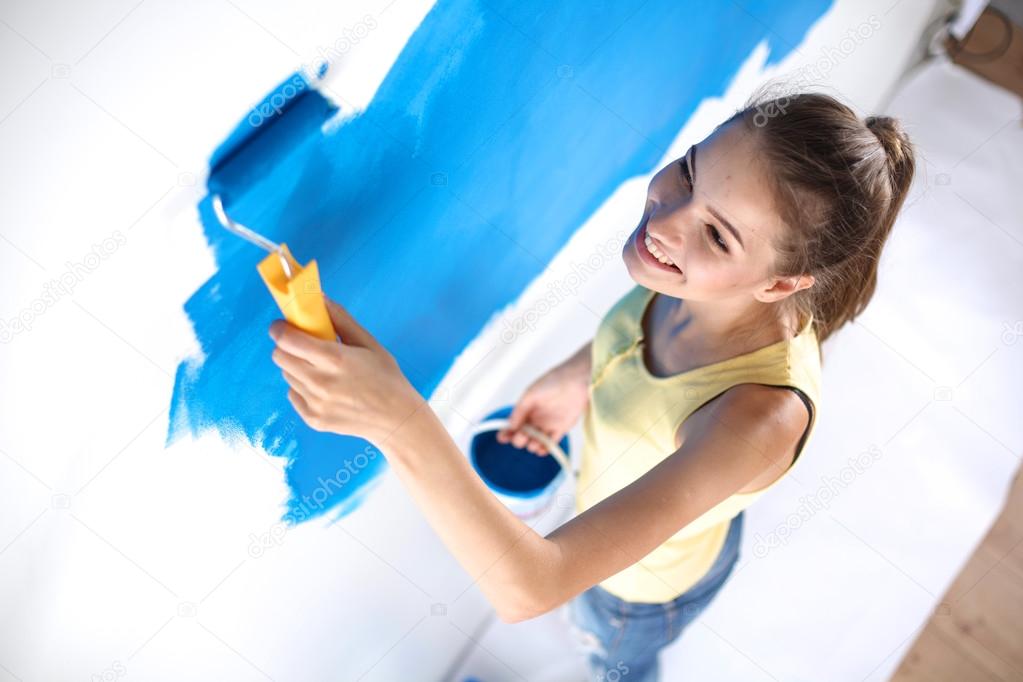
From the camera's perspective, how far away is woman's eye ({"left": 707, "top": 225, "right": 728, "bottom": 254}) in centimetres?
81

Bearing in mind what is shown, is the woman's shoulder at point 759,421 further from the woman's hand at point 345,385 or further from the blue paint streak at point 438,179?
the blue paint streak at point 438,179

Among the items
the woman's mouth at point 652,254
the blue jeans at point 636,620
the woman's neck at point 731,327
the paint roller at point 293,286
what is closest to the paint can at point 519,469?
the blue jeans at point 636,620

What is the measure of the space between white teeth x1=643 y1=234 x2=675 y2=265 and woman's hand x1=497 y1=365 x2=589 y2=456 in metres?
0.43

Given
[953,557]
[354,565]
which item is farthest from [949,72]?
[354,565]

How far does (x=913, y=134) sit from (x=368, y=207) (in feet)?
5.71

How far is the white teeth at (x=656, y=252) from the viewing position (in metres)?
0.85

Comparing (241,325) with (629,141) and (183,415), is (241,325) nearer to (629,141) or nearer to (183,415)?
(183,415)

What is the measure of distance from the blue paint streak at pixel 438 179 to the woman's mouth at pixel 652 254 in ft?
0.87

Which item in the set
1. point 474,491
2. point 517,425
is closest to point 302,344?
point 474,491

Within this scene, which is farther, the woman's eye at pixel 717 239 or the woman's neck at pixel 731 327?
the woman's neck at pixel 731 327

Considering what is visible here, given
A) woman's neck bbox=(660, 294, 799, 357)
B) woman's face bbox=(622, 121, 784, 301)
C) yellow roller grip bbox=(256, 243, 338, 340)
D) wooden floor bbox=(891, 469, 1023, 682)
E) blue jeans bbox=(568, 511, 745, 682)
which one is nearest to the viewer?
yellow roller grip bbox=(256, 243, 338, 340)

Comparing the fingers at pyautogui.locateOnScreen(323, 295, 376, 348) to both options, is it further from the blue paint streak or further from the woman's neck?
the woman's neck

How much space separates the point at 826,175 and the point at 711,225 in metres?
0.12

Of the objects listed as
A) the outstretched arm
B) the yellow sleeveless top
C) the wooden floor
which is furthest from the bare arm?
the wooden floor
